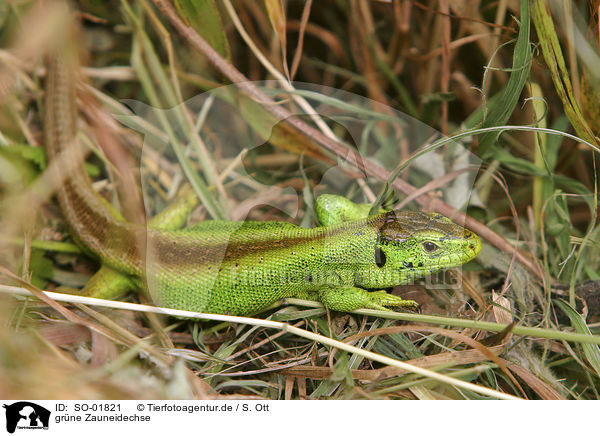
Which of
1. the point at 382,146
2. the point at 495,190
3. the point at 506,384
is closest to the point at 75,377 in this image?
the point at 506,384

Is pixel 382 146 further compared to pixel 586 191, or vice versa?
pixel 382 146

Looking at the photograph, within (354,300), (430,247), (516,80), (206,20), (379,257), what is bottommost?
(354,300)

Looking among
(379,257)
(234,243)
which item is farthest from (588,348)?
(234,243)

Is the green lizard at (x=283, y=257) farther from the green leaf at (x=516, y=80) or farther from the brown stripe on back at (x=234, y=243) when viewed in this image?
the green leaf at (x=516, y=80)

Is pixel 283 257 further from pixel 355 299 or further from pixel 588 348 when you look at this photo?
pixel 588 348

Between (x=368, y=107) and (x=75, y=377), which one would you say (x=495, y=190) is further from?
(x=75, y=377)
